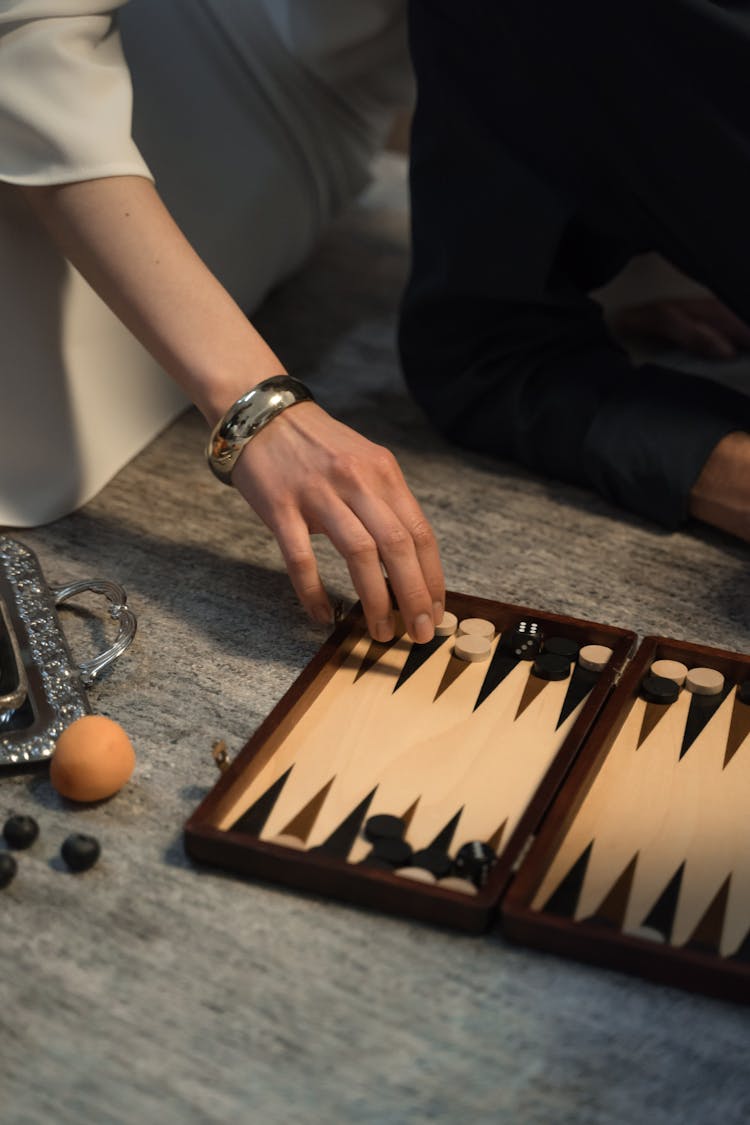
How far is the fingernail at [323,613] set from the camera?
1.20m

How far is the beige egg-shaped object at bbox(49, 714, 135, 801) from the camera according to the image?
1.01 metres

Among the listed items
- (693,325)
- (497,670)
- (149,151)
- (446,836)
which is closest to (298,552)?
(497,670)

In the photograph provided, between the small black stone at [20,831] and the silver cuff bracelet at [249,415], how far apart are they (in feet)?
1.25

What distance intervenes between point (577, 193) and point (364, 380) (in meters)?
0.46

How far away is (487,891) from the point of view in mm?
912

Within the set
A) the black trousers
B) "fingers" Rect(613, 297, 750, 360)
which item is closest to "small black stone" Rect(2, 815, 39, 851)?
the black trousers

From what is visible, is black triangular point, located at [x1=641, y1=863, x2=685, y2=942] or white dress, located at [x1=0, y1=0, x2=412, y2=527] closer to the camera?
black triangular point, located at [x1=641, y1=863, x2=685, y2=942]

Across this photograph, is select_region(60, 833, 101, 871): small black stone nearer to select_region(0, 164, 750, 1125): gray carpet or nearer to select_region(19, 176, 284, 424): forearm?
select_region(0, 164, 750, 1125): gray carpet

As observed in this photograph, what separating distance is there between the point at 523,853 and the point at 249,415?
0.48 m

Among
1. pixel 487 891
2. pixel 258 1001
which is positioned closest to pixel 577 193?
pixel 487 891

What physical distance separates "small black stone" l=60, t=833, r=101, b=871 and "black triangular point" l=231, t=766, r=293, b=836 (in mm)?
106

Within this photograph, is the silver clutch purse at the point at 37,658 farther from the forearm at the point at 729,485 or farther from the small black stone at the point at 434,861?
the forearm at the point at 729,485

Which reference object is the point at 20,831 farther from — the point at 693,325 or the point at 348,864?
the point at 693,325

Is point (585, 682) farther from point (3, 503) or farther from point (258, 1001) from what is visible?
point (3, 503)
